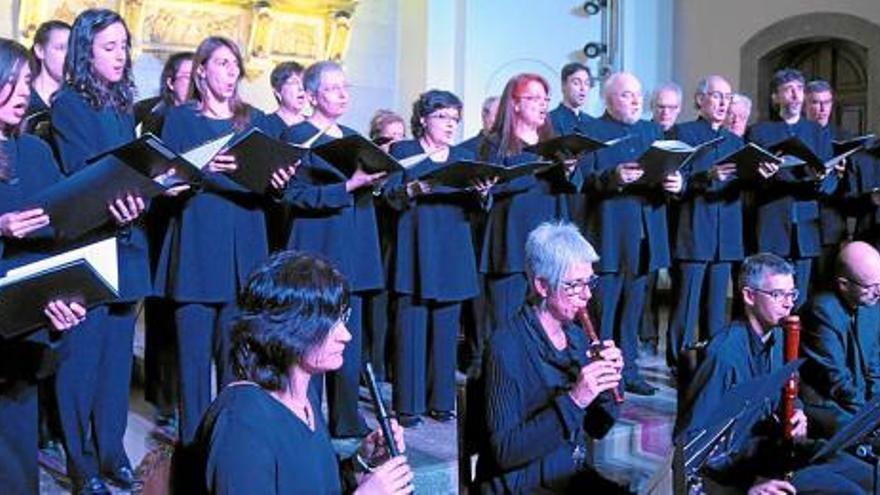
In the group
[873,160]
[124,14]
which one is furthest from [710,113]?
[124,14]

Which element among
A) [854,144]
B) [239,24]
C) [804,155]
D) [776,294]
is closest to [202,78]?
[776,294]

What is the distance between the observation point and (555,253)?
3.05m

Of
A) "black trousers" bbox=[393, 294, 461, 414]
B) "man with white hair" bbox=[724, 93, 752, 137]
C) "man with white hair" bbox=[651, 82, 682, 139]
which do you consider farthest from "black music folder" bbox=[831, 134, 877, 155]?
"black trousers" bbox=[393, 294, 461, 414]

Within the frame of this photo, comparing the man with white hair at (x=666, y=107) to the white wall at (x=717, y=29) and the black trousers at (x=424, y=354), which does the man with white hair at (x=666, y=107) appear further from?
the white wall at (x=717, y=29)

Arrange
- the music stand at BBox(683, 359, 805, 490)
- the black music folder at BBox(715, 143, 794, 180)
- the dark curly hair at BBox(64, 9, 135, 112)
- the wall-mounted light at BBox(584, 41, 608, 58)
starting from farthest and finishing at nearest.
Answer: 1. the wall-mounted light at BBox(584, 41, 608, 58)
2. the black music folder at BBox(715, 143, 794, 180)
3. the dark curly hair at BBox(64, 9, 135, 112)
4. the music stand at BBox(683, 359, 805, 490)

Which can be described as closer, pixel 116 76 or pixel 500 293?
pixel 116 76

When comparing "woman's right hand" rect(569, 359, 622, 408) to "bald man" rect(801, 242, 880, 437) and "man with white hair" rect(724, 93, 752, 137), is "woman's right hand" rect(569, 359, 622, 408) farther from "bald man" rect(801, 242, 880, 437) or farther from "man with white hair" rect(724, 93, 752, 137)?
"man with white hair" rect(724, 93, 752, 137)

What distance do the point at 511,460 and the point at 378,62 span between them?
22.6 feet

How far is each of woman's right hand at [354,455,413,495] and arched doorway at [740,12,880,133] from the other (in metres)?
7.72

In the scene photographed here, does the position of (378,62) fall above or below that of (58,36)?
above

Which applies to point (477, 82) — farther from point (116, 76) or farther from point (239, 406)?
point (239, 406)

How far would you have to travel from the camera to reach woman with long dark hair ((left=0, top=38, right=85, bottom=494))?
3027 mm

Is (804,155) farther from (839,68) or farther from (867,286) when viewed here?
(839,68)

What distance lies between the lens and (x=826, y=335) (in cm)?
398
